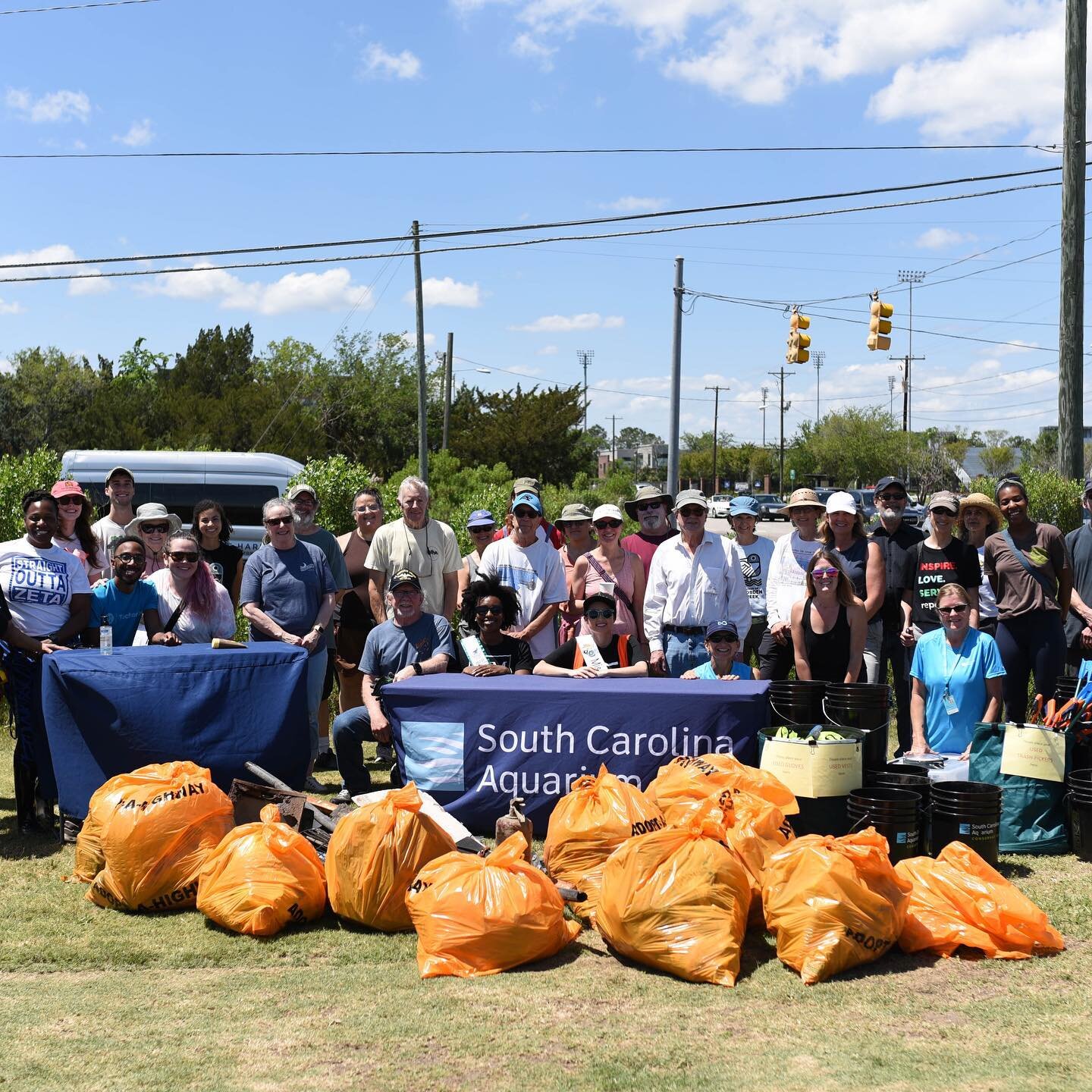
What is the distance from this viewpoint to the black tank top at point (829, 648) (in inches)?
260

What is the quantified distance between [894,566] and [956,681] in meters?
1.50

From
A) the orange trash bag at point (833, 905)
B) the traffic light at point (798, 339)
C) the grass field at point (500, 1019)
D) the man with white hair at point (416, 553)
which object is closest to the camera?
the grass field at point (500, 1019)

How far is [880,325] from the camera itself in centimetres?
1877

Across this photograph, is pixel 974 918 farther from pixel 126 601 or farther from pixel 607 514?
pixel 126 601

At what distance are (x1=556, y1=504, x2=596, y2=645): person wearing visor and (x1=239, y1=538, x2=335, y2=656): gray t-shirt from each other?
5.19 ft

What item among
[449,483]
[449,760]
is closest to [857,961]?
[449,760]

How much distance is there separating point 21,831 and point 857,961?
4.58 m

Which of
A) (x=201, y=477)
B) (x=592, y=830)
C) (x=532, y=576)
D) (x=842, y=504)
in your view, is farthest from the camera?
(x=201, y=477)

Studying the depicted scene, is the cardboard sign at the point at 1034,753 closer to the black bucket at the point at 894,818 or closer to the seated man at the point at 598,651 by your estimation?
the black bucket at the point at 894,818

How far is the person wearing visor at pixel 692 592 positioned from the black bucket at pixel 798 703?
34.3 inches

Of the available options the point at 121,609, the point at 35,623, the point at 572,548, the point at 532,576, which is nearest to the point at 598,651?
the point at 532,576

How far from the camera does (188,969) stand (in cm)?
450

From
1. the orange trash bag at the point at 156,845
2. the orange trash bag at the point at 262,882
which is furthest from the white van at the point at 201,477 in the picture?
the orange trash bag at the point at 262,882

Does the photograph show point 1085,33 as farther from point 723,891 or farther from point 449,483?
point 449,483
